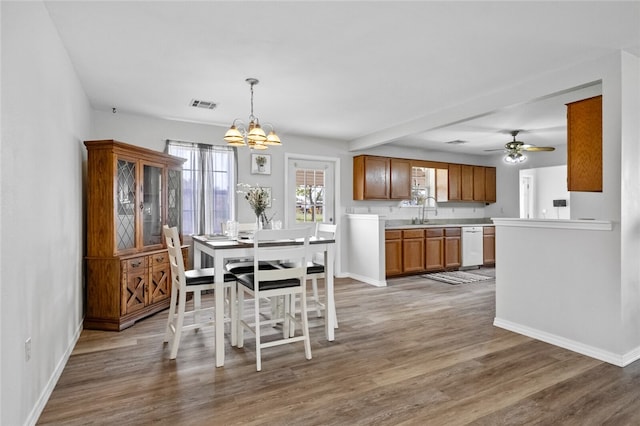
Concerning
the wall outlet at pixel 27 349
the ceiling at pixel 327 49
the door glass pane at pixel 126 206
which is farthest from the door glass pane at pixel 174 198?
the wall outlet at pixel 27 349

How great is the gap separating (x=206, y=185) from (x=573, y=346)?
4.53 metres

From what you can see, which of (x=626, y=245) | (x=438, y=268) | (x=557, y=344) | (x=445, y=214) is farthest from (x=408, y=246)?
(x=626, y=245)

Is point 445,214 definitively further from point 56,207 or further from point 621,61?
point 56,207

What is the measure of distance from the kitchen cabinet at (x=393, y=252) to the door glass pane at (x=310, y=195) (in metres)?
1.19

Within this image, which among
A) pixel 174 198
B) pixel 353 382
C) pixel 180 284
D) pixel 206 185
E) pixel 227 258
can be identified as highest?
pixel 206 185

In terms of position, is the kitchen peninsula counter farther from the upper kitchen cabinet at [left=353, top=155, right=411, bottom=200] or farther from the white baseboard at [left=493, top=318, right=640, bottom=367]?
the upper kitchen cabinet at [left=353, top=155, right=411, bottom=200]

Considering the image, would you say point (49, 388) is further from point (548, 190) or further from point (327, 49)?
point (548, 190)

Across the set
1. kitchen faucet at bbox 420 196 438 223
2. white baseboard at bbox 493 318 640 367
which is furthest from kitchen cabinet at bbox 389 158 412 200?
white baseboard at bbox 493 318 640 367

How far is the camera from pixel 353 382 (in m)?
2.48

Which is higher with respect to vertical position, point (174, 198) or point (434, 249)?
point (174, 198)

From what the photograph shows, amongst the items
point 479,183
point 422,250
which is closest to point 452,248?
point 422,250

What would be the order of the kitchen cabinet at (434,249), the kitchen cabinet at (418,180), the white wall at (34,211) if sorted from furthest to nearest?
the kitchen cabinet at (434,249) < the kitchen cabinet at (418,180) < the white wall at (34,211)

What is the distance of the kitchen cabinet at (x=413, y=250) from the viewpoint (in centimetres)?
Result: 621

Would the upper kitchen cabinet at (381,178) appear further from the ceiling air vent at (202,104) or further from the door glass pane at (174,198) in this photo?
the door glass pane at (174,198)
